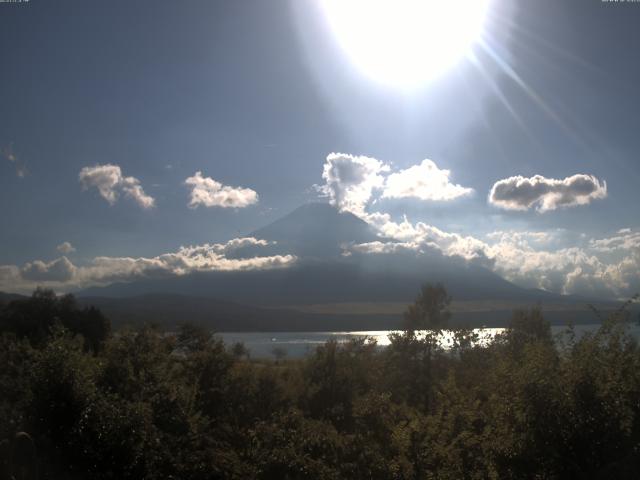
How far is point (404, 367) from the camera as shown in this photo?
96.2ft

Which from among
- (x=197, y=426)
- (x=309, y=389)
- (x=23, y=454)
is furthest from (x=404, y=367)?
(x=23, y=454)

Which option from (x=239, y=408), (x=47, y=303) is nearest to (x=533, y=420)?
(x=239, y=408)

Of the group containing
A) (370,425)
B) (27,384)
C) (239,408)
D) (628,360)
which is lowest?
(239,408)

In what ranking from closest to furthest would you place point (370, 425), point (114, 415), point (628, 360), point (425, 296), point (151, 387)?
point (628, 360) → point (114, 415) → point (370, 425) → point (151, 387) → point (425, 296)

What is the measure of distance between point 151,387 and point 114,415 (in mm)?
3274

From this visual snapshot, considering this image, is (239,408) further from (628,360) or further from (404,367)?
(628,360)

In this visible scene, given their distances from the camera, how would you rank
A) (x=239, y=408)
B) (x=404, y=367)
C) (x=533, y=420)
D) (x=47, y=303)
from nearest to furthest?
(x=533, y=420) < (x=239, y=408) < (x=404, y=367) < (x=47, y=303)

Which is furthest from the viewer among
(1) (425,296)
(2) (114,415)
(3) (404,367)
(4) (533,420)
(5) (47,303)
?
(5) (47,303)

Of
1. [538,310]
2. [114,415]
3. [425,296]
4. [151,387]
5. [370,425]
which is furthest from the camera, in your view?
[538,310]

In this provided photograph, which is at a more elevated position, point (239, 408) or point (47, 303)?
point (47, 303)

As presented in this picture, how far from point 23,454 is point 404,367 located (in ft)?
70.4

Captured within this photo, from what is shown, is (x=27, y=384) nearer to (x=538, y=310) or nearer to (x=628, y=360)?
(x=628, y=360)

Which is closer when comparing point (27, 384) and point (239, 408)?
point (27, 384)

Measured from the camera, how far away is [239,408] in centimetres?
2441
